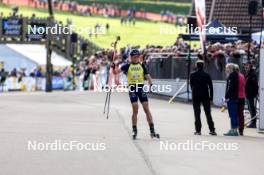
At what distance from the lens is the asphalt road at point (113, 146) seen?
1293cm

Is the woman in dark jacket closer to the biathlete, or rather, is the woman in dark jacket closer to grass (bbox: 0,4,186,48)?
the biathlete

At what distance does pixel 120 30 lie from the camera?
88.7m

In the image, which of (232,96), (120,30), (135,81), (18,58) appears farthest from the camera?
(120,30)

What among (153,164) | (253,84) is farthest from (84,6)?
(153,164)

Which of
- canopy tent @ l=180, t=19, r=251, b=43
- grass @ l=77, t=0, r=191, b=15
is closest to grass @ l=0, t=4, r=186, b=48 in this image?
grass @ l=77, t=0, r=191, b=15

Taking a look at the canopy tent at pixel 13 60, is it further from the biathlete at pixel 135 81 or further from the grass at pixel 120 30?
the biathlete at pixel 135 81

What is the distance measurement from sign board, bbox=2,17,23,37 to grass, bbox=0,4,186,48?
25.2 metres

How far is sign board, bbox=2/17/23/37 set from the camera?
50.1 m

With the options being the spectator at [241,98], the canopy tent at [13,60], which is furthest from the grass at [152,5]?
the spectator at [241,98]

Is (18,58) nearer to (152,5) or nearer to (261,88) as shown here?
(261,88)

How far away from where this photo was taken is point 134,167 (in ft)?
42.5

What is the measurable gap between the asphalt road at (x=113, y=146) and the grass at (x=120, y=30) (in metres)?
52.2

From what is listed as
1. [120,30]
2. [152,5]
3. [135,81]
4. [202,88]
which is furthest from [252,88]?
[152,5]

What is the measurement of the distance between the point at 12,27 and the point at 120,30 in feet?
128
